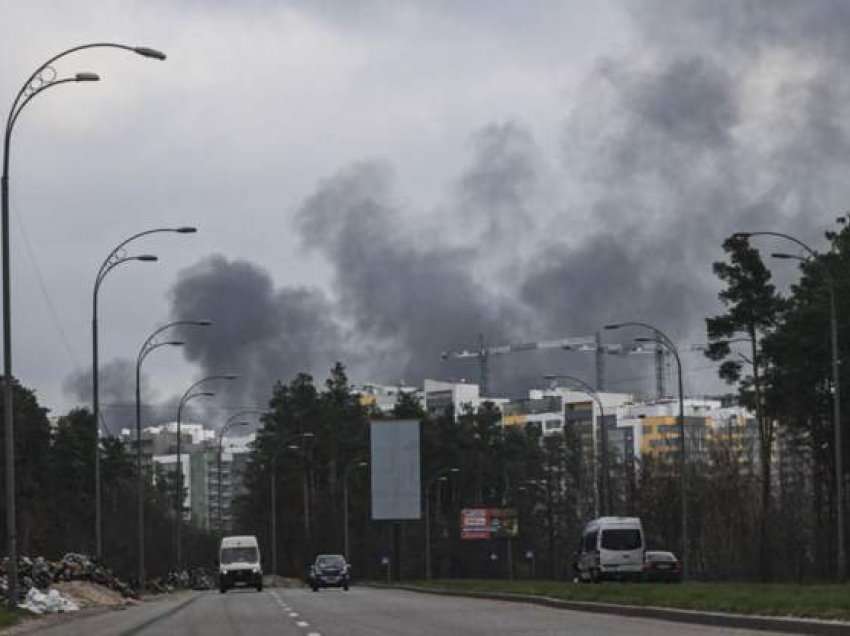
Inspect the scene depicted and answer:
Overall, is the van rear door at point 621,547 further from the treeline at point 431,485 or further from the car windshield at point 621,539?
the treeline at point 431,485

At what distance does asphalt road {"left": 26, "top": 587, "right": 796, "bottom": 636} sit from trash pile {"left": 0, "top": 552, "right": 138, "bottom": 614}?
153cm

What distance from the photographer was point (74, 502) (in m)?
158

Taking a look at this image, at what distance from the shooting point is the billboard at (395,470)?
103 m

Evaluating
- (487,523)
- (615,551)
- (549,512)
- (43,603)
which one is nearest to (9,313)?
(43,603)

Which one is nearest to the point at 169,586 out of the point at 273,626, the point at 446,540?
the point at 273,626

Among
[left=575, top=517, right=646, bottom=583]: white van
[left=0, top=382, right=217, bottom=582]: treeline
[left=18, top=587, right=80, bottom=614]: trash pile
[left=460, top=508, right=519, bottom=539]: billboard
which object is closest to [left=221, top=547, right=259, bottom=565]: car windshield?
[left=575, top=517, right=646, bottom=583]: white van

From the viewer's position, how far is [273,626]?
111ft

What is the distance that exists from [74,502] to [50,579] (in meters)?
106

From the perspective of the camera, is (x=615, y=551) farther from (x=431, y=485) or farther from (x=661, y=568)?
(x=431, y=485)

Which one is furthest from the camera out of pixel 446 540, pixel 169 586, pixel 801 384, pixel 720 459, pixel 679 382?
pixel 446 540

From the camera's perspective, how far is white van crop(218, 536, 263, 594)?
3300 inches

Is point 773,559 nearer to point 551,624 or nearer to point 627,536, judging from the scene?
point 627,536

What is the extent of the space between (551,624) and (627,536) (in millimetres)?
37974

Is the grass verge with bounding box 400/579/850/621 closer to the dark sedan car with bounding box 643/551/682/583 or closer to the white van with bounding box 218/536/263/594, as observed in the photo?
the dark sedan car with bounding box 643/551/682/583
